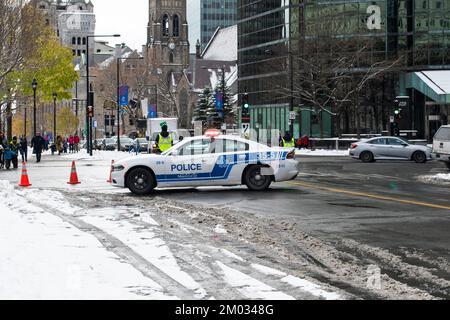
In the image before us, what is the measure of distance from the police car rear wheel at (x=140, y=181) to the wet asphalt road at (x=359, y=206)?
578 mm

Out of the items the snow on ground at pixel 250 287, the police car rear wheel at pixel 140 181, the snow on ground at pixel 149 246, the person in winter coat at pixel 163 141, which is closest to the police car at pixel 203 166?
the police car rear wheel at pixel 140 181

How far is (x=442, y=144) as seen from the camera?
3177 cm

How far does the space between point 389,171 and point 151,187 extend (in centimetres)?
1350

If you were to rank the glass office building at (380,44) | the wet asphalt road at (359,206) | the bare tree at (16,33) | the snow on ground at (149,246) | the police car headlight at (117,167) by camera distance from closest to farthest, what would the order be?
the snow on ground at (149,246) < the wet asphalt road at (359,206) < the police car headlight at (117,167) < the bare tree at (16,33) < the glass office building at (380,44)

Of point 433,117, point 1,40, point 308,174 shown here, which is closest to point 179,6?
point 433,117

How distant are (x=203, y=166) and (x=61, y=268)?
11786 mm

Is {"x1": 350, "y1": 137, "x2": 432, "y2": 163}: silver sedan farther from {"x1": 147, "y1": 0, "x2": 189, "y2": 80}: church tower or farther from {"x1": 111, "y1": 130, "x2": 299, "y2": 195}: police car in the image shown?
{"x1": 147, "y1": 0, "x2": 189, "y2": 80}: church tower

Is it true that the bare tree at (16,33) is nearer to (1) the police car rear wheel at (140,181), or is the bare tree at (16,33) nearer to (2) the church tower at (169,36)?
(1) the police car rear wheel at (140,181)

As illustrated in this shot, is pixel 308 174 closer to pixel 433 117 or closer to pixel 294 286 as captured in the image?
pixel 294 286

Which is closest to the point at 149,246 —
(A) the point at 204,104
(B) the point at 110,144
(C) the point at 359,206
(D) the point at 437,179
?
(C) the point at 359,206

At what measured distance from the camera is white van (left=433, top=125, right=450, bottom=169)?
31406mm

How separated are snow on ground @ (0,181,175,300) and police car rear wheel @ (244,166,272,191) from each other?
8.18 meters

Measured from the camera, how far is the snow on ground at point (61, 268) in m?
7.97
